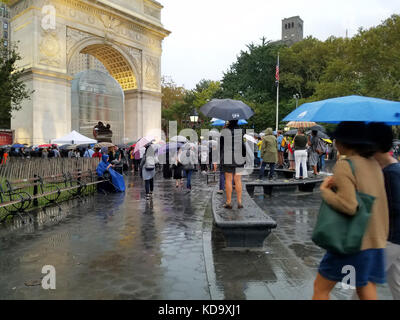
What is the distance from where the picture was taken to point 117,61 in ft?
102

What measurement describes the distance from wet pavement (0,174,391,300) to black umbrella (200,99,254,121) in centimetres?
219

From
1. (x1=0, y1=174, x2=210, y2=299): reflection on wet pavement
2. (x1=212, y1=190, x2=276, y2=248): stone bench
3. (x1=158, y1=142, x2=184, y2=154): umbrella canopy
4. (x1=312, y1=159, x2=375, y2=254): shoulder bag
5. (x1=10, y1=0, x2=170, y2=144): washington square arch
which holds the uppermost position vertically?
(x1=10, y1=0, x2=170, y2=144): washington square arch

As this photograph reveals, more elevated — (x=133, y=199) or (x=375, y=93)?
(x=375, y=93)

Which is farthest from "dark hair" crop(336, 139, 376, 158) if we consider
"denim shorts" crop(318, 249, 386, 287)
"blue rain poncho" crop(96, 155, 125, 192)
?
"blue rain poncho" crop(96, 155, 125, 192)

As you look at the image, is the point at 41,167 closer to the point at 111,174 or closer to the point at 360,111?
the point at 111,174

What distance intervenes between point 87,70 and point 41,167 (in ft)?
76.3

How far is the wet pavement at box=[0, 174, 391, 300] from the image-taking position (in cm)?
371

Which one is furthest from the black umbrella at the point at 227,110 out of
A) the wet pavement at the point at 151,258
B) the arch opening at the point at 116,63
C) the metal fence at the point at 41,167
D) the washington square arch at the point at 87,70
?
the arch opening at the point at 116,63

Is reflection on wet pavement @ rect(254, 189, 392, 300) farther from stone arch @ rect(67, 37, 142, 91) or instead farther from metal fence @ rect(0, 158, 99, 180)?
stone arch @ rect(67, 37, 142, 91)

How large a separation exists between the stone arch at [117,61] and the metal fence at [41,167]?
1824 centimetres

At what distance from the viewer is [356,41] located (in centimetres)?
2817
